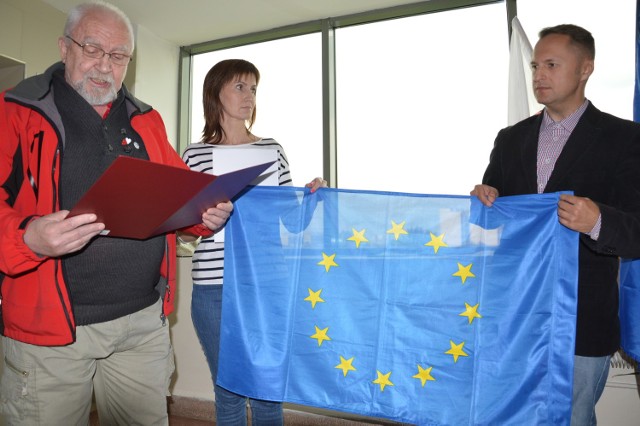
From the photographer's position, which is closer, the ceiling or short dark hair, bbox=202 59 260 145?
short dark hair, bbox=202 59 260 145

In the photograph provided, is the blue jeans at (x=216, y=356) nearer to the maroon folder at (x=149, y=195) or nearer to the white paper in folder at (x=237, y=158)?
the white paper in folder at (x=237, y=158)

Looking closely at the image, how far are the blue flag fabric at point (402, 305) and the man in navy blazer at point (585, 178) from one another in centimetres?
6

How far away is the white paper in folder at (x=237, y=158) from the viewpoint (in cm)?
191

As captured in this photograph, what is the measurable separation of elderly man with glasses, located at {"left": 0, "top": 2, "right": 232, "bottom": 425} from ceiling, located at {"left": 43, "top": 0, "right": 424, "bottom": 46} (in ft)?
7.26

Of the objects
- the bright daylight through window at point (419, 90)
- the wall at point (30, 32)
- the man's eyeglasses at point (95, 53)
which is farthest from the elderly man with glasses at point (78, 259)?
the bright daylight through window at point (419, 90)

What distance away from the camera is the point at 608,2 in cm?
300

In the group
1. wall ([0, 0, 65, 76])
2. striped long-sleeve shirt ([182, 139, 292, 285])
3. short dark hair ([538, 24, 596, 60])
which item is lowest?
striped long-sleeve shirt ([182, 139, 292, 285])

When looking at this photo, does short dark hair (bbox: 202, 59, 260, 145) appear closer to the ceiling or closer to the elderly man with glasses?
the elderly man with glasses

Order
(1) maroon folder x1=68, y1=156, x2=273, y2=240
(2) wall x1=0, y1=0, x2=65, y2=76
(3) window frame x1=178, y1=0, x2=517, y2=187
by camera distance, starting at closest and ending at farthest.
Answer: (1) maroon folder x1=68, y1=156, x2=273, y2=240 < (2) wall x1=0, y1=0, x2=65, y2=76 < (3) window frame x1=178, y1=0, x2=517, y2=187

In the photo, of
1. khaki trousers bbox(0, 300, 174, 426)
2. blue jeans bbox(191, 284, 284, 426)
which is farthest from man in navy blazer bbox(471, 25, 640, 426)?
khaki trousers bbox(0, 300, 174, 426)

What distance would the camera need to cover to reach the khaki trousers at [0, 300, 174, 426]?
4.16 feet

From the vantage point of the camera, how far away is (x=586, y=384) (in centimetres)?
157

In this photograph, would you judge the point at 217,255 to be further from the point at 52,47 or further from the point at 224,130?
the point at 52,47

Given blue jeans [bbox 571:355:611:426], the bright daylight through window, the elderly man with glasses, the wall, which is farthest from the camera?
Result: the bright daylight through window
